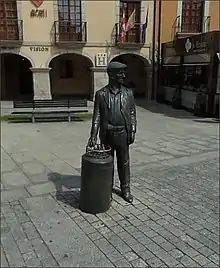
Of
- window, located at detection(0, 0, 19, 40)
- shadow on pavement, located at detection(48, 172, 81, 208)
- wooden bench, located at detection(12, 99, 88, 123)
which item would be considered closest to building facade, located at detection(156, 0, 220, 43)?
window, located at detection(0, 0, 19, 40)

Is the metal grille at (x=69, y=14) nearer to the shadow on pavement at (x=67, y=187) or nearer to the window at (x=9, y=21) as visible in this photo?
the window at (x=9, y=21)

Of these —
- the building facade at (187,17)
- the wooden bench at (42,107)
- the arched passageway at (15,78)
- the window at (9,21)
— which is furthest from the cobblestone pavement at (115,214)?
the arched passageway at (15,78)

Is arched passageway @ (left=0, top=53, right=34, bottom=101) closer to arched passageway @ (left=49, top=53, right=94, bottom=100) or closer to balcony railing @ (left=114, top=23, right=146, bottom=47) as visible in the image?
arched passageway @ (left=49, top=53, right=94, bottom=100)

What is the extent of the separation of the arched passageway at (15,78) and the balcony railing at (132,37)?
664cm

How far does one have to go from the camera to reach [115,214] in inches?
163

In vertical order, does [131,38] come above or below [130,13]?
below

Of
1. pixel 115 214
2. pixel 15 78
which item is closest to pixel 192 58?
pixel 115 214

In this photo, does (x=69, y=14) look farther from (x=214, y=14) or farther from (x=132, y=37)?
(x=214, y=14)

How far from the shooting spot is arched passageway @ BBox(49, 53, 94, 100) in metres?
21.6

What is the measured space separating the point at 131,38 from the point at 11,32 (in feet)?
22.7

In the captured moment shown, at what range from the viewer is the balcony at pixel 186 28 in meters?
19.4

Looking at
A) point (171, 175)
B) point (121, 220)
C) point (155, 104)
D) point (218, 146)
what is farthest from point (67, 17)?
point (121, 220)

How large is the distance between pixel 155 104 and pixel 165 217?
1439 cm

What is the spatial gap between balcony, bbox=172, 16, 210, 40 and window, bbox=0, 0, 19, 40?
9337mm
